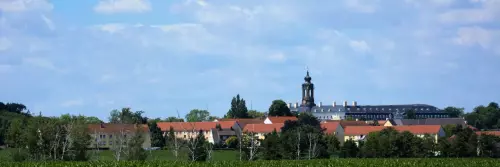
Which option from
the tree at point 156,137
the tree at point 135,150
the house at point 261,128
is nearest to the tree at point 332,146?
the tree at point 135,150

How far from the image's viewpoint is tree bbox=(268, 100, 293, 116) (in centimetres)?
19150

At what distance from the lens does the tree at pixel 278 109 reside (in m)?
192

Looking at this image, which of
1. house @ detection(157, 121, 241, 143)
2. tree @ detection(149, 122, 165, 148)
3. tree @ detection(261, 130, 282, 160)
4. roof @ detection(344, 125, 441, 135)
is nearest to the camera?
tree @ detection(261, 130, 282, 160)

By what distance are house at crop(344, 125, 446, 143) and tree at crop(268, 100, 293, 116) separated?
75.4 feet

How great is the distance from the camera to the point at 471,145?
111000 millimetres

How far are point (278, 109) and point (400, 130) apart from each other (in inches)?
1646

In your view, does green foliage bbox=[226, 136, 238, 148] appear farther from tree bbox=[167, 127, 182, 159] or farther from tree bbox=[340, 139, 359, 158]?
tree bbox=[340, 139, 359, 158]

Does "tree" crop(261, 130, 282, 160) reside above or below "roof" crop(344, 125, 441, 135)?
below

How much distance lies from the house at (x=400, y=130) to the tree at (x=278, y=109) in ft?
75.4

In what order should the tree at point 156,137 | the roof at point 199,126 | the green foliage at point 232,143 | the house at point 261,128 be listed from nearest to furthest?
1. the tree at point 156,137
2. the green foliage at point 232,143
3. the house at point 261,128
4. the roof at point 199,126

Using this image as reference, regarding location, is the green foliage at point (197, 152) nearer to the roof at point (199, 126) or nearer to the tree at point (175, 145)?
the tree at point (175, 145)

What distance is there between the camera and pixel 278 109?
191m

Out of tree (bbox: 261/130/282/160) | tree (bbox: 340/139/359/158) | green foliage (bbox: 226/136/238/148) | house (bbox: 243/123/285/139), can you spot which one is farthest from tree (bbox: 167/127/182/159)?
house (bbox: 243/123/285/139)

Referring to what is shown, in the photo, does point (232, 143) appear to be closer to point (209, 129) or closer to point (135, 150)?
point (209, 129)
